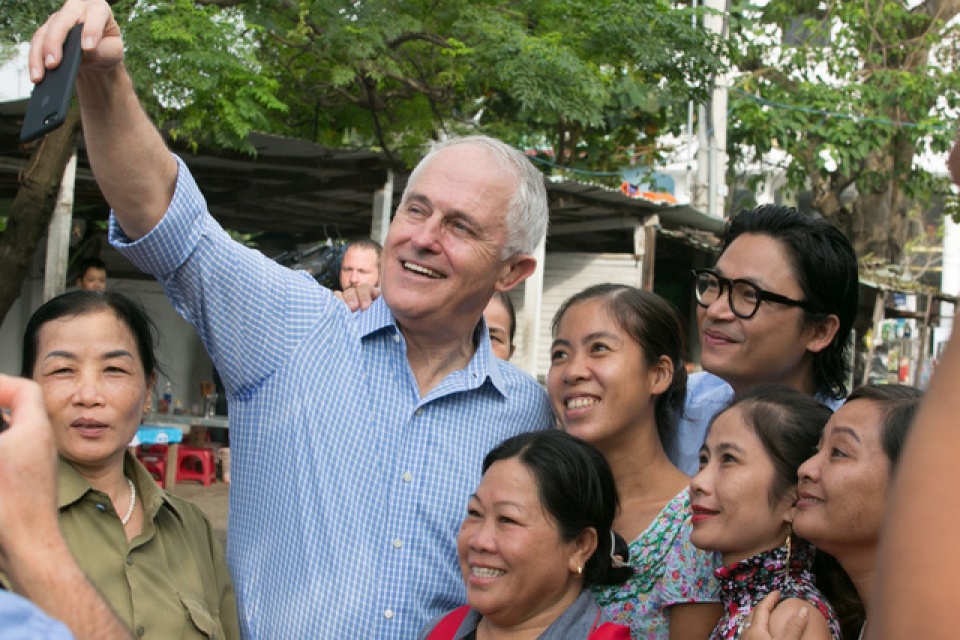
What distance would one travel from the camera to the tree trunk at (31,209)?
658cm

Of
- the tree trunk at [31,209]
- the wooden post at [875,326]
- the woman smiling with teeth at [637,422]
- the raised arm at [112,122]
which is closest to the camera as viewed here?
the raised arm at [112,122]

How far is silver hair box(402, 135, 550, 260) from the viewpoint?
281cm

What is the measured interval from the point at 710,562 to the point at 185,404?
1100cm

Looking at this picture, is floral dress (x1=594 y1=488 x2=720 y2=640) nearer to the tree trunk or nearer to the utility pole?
the tree trunk

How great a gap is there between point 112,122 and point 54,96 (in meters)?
0.41

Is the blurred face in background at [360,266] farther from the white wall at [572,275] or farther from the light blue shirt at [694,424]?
the white wall at [572,275]

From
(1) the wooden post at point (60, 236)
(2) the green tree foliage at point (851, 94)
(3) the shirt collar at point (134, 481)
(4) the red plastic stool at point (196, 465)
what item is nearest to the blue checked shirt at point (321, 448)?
(3) the shirt collar at point (134, 481)

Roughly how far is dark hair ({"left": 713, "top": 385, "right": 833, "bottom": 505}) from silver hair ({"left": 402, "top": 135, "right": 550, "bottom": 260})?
2.33ft

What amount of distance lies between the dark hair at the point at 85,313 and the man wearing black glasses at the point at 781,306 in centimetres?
147

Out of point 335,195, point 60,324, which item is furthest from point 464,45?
point 60,324

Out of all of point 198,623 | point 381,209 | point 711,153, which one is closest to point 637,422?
point 198,623

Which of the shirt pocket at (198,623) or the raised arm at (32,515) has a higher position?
the raised arm at (32,515)

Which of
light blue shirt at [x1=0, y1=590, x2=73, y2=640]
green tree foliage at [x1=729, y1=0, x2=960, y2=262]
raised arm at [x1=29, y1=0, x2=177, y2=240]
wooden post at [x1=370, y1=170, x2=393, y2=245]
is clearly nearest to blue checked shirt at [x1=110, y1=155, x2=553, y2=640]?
raised arm at [x1=29, y1=0, x2=177, y2=240]

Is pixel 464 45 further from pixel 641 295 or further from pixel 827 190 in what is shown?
pixel 827 190
